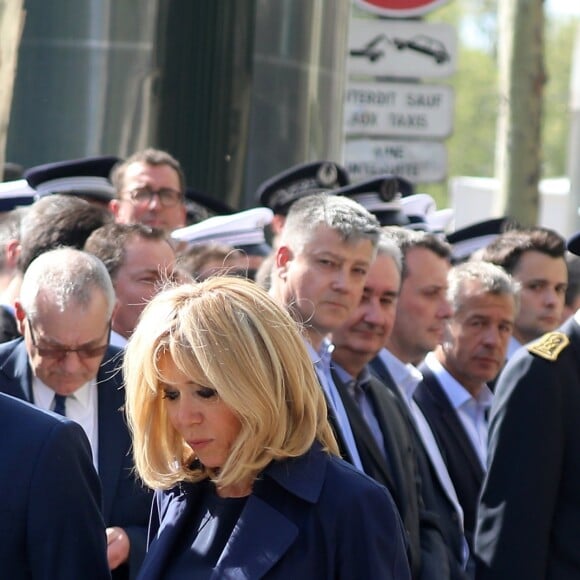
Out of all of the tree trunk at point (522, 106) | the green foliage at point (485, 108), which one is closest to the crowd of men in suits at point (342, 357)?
the tree trunk at point (522, 106)

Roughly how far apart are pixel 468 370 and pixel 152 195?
1839 mm

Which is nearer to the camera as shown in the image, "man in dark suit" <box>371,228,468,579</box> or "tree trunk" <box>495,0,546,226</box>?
"man in dark suit" <box>371,228,468,579</box>

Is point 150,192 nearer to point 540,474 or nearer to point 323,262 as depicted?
point 323,262

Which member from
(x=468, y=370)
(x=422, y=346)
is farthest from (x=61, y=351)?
(x=468, y=370)

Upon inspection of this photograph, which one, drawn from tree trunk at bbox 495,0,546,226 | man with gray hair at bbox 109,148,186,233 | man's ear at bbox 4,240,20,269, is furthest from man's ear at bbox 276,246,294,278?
tree trunk at bbox 495,0,546,226

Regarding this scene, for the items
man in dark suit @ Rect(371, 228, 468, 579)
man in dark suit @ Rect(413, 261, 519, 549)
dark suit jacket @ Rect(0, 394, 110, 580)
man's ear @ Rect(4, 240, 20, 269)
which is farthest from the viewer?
man in dark suit @ Rect(413, 261, 519, 549)

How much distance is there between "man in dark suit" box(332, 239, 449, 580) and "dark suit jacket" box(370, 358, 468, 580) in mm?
133

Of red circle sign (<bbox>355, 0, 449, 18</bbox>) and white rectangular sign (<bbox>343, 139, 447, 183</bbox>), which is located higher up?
red circle sign (<bbox>355, 0, 449, 18</bbox>)

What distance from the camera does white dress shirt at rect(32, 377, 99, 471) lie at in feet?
15.6

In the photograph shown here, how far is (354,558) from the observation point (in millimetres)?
3486

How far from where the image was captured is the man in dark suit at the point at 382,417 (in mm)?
5289

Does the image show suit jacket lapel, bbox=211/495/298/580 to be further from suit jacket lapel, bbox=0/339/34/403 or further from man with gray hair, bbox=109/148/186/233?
man with gray hair, bbox=109/148/186/233

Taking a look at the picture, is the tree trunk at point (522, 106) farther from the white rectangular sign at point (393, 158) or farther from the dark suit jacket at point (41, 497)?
the dark suit jacket at point (41, 497)

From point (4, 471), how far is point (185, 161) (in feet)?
20.5
